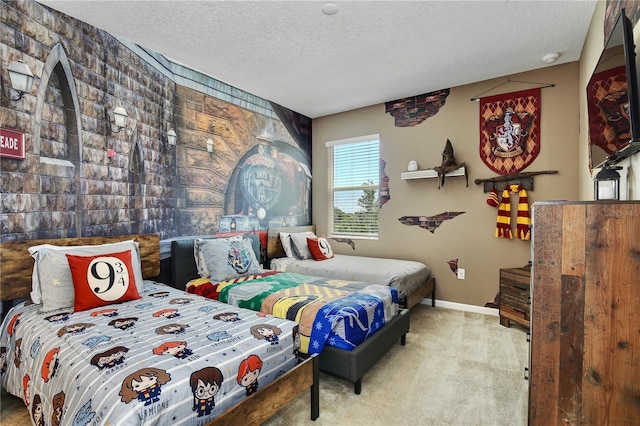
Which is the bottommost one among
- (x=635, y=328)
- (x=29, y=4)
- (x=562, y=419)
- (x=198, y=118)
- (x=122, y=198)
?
(x=562, y=419)

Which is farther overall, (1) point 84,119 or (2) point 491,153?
(2) point 491,153

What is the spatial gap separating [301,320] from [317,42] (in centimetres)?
241

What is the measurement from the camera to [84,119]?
96.0 inches

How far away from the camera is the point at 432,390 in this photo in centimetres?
209

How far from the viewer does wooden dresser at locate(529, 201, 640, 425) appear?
1060 mm

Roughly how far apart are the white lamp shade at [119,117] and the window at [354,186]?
9.71 ft

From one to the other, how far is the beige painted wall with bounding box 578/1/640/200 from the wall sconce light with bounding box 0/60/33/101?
11.6 ft

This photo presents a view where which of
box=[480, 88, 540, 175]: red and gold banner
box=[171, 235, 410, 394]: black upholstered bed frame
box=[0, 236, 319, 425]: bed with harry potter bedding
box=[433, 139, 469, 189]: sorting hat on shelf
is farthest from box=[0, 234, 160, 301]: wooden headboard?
box=[480, 88, 540, 175]: red and gold banner

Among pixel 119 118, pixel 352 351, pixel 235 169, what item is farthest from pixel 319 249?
pixel 119 118

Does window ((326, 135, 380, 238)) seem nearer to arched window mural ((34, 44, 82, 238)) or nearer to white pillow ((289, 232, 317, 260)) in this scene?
white pillow ((289, 232, 317, 260))

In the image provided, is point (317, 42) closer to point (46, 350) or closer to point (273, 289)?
point (273, 289)

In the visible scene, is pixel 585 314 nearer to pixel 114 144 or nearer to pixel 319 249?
pixel 319 249

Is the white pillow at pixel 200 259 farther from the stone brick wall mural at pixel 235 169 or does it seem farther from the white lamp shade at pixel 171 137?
the white lamp shade at pixel 171 137

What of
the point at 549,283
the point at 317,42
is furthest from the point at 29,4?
the point at 549,283
